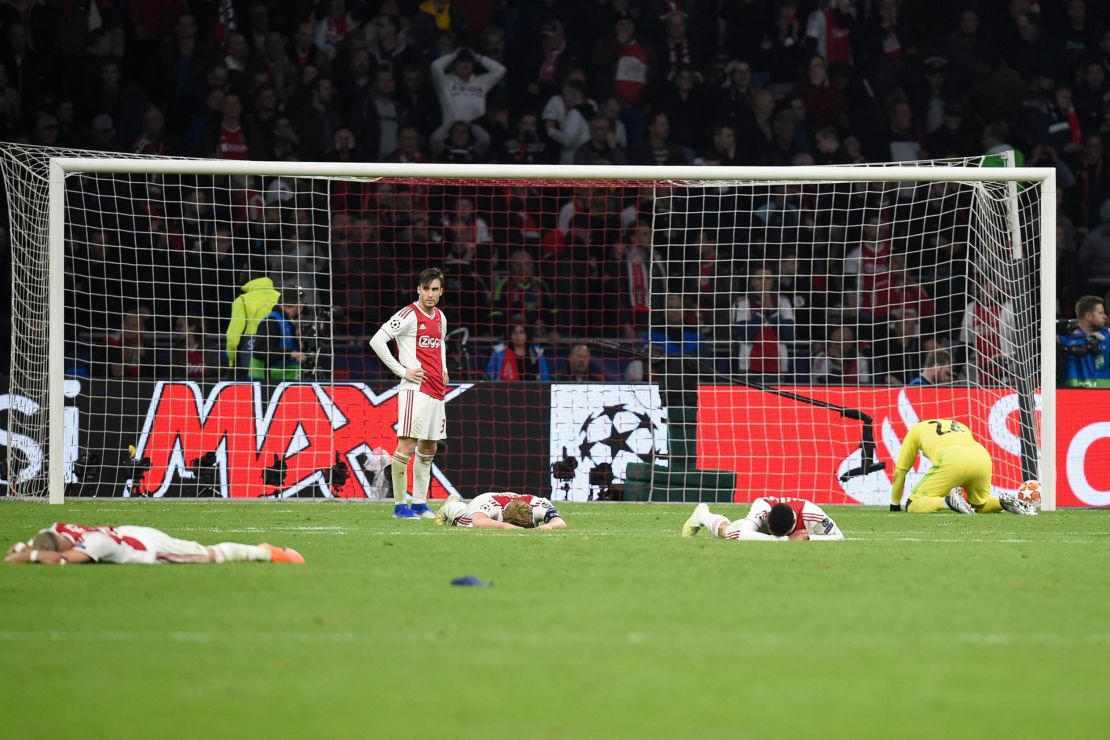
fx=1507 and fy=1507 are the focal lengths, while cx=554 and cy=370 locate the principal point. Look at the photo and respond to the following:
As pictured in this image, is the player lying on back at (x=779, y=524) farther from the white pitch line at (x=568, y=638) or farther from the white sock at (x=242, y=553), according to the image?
the white pitch line at (x=568, y=638)

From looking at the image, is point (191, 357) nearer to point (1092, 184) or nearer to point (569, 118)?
point (569, 118)

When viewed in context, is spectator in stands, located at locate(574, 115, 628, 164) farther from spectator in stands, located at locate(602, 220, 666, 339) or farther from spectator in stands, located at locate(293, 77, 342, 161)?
spectator in stands, located at locate(293, 77, 342, 161)

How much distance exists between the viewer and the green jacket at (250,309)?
50.5 ft

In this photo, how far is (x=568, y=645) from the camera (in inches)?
203

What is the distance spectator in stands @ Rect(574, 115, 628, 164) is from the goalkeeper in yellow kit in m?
6.38

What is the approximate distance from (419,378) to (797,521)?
13.3 ft

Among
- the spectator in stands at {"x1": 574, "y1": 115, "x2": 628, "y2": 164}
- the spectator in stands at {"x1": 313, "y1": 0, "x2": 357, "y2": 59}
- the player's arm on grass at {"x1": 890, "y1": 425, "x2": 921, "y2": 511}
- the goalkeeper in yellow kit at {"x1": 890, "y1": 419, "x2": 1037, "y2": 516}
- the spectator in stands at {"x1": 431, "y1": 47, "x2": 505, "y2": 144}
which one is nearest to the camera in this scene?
the goalkeeper in yellow kit at {"x1": 890, "y1": 419, "x2": 1037, "y2": 516}

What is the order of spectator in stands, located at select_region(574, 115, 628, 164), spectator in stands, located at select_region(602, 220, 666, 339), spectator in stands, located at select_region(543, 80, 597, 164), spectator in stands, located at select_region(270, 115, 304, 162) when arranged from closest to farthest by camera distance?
spectator in stands, located at select_region(602, 220, 666, 339) → spectator in stands, located at select_region(270, 115, 304, 162) → spectator in stands, located at select_region(574, 115, 628, 164) → spectator in stands, located at select_region(543, 80, 597, 164)

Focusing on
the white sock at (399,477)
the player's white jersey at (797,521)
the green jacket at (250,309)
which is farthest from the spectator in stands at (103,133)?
the player's white jersey at (797,521)

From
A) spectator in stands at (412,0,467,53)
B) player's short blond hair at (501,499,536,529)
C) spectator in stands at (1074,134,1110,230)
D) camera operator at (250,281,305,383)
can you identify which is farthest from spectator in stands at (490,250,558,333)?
spectator in stands at (1074,134,1110,230)

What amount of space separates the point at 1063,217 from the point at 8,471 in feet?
Result: 40.9

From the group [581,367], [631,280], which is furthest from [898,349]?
[581,367]

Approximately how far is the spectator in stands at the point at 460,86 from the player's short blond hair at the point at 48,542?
11897 mm

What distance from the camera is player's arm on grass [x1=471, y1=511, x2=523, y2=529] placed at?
10.8m
